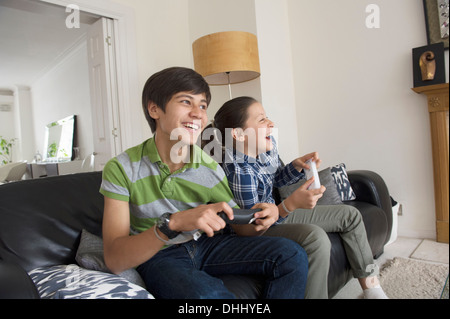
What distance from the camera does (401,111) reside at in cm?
243

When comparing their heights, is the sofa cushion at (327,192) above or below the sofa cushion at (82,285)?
above

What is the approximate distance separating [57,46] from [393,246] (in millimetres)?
5686

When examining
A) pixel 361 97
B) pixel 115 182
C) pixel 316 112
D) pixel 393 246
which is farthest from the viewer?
pixel 316 112

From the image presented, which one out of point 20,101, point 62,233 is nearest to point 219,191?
point 62,233

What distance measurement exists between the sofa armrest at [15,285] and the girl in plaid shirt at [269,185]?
661 millimetres

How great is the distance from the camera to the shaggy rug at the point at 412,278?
135cm

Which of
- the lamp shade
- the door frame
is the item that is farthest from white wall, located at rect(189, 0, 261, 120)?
the door frame

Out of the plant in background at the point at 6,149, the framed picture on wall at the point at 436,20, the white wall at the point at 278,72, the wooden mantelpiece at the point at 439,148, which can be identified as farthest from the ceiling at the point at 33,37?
the wooden mantelpiece at the point at 439,148

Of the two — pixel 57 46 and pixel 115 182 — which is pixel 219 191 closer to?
pixel 115 182

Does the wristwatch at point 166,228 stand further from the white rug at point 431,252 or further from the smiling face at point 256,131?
the white rug at point 431,252

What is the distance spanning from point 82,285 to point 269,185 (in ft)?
2.54

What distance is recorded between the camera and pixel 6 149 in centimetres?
806

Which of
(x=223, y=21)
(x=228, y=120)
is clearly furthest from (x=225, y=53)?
(x=228, y=120)

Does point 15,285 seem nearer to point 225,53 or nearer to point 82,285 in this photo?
point 82,285
